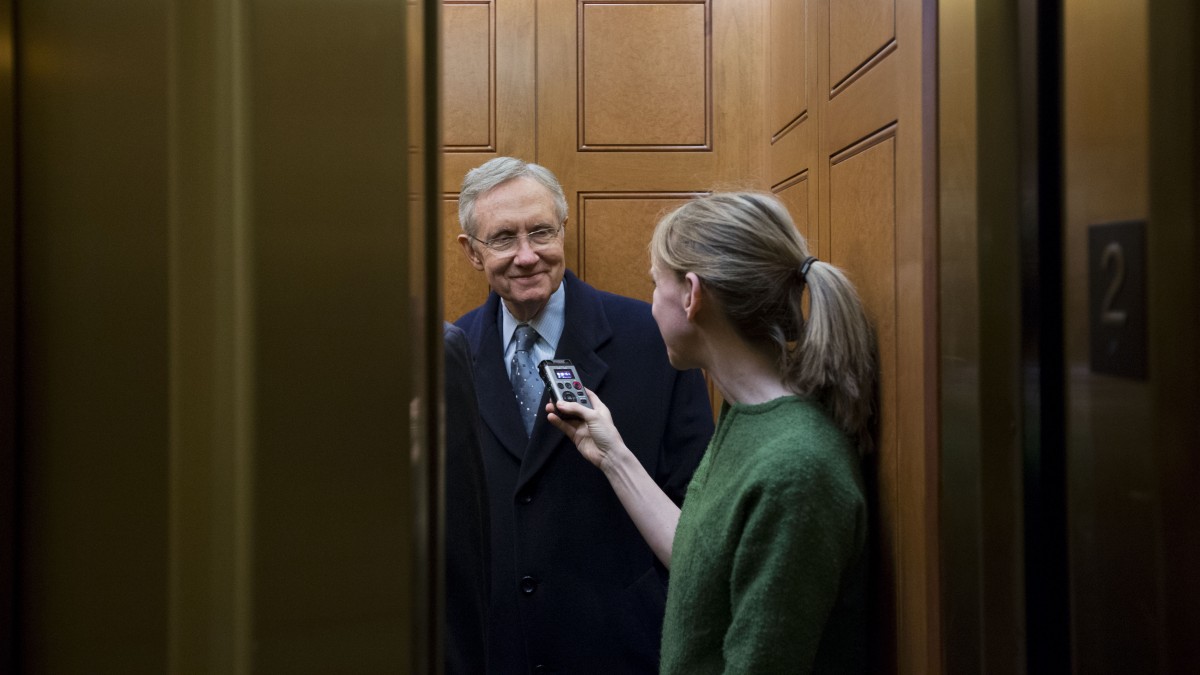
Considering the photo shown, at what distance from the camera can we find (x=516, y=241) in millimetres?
2100

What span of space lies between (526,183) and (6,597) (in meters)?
1.72

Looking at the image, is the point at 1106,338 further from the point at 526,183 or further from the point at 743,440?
the point at 526,183

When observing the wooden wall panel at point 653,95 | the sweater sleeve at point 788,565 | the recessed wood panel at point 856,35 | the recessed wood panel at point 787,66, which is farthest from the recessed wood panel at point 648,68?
the sweater sleeve at point 788,565

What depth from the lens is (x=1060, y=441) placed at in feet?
2.36

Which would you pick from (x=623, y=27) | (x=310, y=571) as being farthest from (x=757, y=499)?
(x=623, y=27)

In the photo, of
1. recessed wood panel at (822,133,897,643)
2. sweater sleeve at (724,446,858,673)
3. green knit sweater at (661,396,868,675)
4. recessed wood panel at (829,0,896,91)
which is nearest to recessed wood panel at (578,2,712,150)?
recessed wood panel at (829,0,896,91)

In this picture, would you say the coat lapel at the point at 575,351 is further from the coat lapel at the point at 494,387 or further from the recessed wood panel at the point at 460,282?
the recessed wood panel at the point at 460,282

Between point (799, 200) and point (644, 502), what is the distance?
2.03 ft

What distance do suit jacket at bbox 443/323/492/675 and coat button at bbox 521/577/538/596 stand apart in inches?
25.3

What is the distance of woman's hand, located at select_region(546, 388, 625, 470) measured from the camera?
1859 mm

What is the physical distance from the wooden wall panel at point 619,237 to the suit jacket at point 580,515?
0.31 m

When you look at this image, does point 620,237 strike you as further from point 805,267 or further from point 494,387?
point 805,267

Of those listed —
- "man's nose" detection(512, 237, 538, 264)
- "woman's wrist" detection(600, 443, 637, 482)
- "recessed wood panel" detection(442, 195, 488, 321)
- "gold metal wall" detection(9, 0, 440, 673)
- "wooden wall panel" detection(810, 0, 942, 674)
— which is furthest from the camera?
"recessed wood panel" detection(442, 195, 488, 321)

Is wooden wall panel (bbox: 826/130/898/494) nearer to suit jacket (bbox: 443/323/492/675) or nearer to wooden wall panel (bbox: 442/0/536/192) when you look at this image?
suit jacket (bbox: 443/323/492/675)
